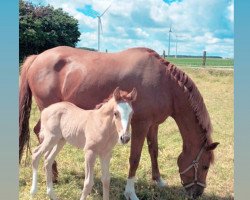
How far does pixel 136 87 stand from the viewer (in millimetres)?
3926

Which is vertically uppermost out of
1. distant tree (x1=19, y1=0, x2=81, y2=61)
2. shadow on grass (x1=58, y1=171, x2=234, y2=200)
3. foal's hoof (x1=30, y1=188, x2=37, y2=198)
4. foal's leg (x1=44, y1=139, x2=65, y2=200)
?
distant tree (x1=19, y1=0, x2=81, y2=61)

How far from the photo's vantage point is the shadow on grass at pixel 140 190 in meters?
4.14

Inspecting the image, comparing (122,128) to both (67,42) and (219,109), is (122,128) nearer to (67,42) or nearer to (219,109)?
(67,42)

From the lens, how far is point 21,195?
385 centimetres

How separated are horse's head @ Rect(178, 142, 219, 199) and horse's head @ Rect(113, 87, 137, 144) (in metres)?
1.55

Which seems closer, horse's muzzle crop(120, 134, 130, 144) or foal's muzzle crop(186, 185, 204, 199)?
horse's muzzle crop(120, 134, 130, 144)

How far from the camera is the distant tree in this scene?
3982mm

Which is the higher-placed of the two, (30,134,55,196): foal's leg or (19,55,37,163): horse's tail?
(19,55,37,163): horse's tail

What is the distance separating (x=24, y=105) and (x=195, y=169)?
2.29 m

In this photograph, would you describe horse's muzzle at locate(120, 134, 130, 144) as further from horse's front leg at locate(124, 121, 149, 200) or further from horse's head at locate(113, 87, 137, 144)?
horse's front leg at locate(124, 121, 149, 200)

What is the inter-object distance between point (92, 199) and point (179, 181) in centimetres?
141

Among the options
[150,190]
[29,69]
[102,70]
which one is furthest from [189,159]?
[29,69]

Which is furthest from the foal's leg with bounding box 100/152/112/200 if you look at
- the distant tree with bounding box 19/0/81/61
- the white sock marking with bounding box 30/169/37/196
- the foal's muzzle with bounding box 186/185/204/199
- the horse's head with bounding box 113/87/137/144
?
the distant tree with bounding box 19/0/81/61

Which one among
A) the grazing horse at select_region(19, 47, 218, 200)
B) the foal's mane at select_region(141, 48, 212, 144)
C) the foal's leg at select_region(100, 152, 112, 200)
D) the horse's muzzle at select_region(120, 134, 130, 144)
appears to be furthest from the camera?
the foal's mane at select_region(141, 48, 212, 144)
